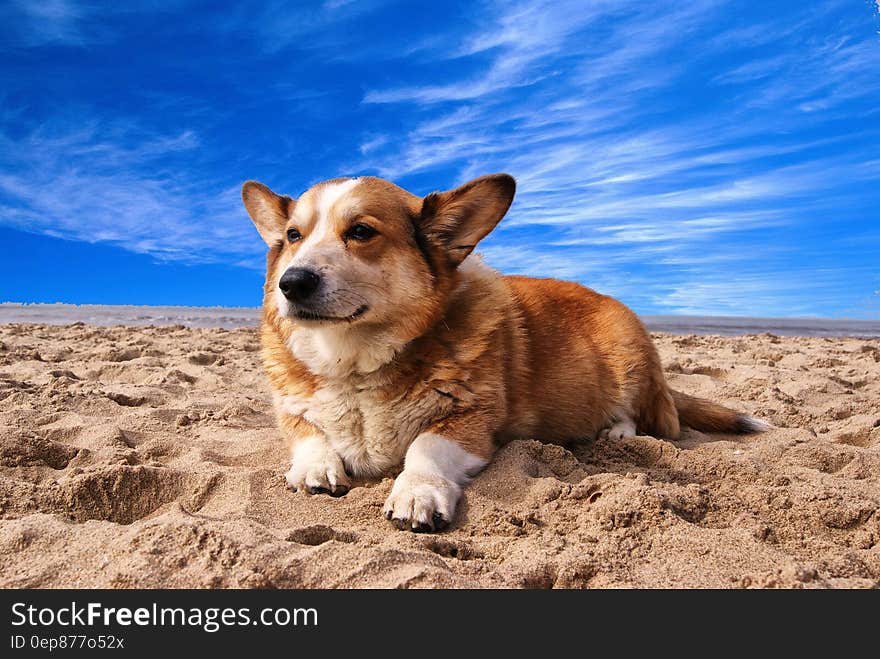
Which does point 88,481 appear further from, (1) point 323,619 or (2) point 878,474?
(2) point 878,474

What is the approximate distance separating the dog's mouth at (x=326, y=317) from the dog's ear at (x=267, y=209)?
92 centimetres

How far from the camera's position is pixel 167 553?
89.3 inches

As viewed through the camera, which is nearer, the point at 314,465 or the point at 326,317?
the point at 326,317

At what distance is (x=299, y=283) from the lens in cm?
320

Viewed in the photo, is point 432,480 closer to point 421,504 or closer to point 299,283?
point 421,504

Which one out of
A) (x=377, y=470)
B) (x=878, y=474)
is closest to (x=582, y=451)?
(x=377, y=470)

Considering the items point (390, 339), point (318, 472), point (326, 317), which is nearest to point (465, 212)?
point (390, 339)

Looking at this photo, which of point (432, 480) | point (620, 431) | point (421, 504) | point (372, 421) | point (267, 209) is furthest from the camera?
point (620, 431)

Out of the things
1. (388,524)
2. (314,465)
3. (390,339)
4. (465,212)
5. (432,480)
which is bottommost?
(388,524)

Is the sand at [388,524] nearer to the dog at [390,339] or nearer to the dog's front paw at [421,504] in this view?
the dog's front paw at [421,504]

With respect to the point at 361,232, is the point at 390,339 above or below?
below

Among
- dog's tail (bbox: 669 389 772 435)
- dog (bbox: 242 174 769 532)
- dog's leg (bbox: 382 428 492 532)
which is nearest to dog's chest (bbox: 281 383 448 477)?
dog (bbox: 242 174 769 532)

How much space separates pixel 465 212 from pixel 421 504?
1554mm

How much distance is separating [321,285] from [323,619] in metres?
1.66
